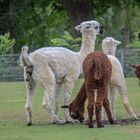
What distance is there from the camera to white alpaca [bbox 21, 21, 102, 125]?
1455 cm

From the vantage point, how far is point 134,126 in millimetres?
13578

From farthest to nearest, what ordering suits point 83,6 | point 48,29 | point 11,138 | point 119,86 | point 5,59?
point 48,29, point 83,6, point 5,59, point 119,86, point 11,138

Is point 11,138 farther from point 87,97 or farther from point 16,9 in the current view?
point 16,9

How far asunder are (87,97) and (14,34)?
95.8 feet

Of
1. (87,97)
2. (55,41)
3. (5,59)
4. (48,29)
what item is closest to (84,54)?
(87,97)

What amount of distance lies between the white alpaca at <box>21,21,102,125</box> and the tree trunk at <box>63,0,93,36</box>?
2226 centimetres

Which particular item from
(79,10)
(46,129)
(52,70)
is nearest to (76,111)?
(46,129)

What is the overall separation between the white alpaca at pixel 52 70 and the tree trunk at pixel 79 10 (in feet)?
73.0

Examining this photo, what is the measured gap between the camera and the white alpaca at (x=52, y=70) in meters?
14.6

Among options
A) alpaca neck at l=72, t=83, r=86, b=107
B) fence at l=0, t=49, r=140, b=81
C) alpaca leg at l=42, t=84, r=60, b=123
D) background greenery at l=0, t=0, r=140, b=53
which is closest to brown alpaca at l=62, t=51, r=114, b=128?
alpaca neck at l=72, t=83, r=86, b=107

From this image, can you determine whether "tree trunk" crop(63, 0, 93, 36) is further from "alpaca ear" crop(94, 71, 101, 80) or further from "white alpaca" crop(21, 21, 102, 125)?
"alpaca ear" crop(94, 71, 101, 80)

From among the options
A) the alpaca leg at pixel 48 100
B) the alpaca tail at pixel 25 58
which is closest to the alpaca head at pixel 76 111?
the alpaca leg at pixel 48 100

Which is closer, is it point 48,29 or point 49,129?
point 49,129

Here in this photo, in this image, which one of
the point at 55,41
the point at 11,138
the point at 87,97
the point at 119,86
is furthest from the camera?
the point at 55,41
